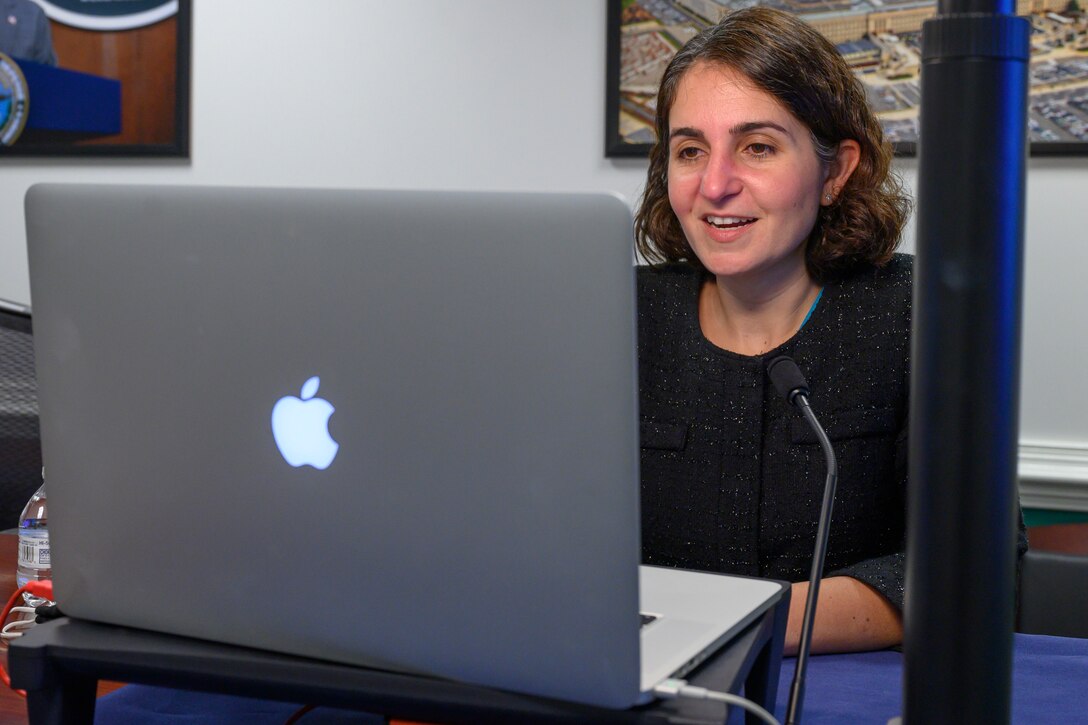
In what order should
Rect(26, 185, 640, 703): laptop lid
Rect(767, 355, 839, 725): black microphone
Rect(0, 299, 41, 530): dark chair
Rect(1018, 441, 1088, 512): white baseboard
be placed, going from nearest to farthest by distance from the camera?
Rect(26, 185, 640, 703): laptop lid
Rect(767, 355, 839, 725): black microphone
Rect(0, 299, 41, 530): dark chair
Rect(1018, 441, 1088, 512): white baseboard

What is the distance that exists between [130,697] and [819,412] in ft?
2.82

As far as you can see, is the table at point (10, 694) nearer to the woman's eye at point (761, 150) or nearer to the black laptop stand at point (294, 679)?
the black laptop stand at point (294, 679)

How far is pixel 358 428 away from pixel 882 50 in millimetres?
1850

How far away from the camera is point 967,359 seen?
1.48 ft

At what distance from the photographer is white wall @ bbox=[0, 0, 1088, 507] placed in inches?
96.7

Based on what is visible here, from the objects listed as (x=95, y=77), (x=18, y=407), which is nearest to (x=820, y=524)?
(x=18, y=407)

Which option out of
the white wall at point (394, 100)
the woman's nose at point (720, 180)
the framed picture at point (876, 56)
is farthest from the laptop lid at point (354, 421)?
the white wall at point (394, 100)

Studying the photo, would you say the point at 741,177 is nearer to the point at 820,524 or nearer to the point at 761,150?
the point at 761,150

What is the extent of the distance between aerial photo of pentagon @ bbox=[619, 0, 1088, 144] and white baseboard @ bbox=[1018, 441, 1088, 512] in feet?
1.91

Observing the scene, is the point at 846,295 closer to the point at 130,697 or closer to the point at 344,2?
the point at 130,697

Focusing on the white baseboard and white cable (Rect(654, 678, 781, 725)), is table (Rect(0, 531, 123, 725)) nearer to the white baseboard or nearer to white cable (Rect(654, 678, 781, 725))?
white cable (Rect(654, 678, 781, 725))

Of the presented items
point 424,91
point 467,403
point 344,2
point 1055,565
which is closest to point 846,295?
point 1055,565

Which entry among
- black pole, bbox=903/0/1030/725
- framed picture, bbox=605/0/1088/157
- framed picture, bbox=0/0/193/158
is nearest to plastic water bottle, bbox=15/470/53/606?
black pole, bbox=903/0/1030/725

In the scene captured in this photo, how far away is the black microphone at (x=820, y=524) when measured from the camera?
2.32 ft
